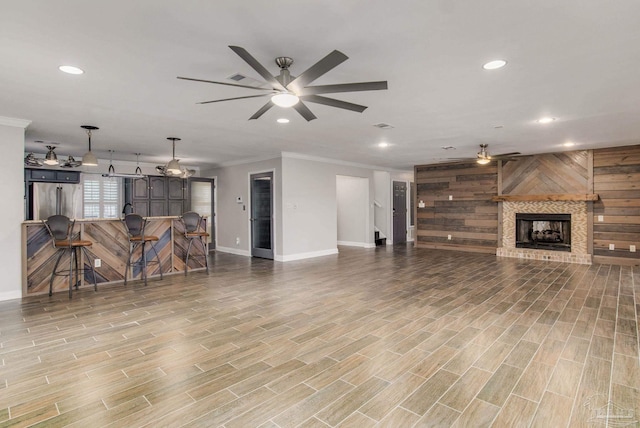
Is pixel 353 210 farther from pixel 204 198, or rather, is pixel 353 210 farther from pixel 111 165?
pixel 111 165

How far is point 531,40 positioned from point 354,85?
1333 millimetres

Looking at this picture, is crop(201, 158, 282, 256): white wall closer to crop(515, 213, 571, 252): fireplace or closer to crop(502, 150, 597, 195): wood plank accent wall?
crop(502, 150, 597, 195): wood plank accent wall

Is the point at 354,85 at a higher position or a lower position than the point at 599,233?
higher

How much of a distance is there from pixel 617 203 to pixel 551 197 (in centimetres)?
113

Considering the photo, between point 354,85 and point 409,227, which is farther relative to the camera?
point 409,227

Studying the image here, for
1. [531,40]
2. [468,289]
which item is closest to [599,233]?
[468,289]

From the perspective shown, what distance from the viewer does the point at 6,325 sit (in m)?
3.49

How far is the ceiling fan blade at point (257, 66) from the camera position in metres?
2.12

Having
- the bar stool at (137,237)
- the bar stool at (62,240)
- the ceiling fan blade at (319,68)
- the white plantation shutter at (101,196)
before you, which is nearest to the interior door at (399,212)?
the bar stool at (137,237)

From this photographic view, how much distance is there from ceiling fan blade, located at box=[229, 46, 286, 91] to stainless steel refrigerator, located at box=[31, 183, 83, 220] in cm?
727

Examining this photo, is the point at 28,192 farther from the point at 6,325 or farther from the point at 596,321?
the point at 596,321

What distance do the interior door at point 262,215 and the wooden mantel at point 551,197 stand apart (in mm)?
5479

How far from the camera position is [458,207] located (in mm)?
9117

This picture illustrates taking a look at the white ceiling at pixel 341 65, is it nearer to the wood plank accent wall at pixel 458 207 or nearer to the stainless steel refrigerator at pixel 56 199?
the stainless steel refrigerator at pixel 56 199
